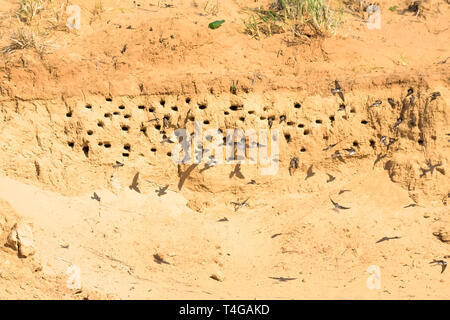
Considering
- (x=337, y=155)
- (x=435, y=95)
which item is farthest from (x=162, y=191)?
(x=435, y=95)

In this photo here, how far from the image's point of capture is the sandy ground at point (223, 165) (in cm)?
650

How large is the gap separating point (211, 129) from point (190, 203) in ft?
2.91

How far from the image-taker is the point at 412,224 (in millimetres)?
6910

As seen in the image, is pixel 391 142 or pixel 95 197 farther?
pixel 391 142

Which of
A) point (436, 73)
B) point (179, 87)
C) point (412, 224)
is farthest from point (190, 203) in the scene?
point (436, 73)

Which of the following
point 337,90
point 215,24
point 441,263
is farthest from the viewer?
point 215,24

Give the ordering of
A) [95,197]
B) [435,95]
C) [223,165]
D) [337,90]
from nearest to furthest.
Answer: [95,197], [435,95], [223,165], [337,90]

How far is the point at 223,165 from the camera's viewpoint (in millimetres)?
7484

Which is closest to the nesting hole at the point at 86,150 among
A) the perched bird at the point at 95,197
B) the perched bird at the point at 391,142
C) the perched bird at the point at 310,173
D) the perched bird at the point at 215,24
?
the perched bird at the point at 95,197

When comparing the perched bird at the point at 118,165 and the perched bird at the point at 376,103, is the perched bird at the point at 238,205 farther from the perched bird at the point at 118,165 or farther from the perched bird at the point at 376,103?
the perched bird at the point at 376,103

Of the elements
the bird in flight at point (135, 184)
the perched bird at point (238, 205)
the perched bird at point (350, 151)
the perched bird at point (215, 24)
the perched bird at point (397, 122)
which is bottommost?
the perched bird at point (238, 205)

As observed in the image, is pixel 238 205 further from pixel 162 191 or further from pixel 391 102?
pixel 391 102

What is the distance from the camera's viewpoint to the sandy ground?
650 cm

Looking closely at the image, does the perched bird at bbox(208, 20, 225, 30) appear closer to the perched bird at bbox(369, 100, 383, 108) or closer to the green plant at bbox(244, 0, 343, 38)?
the green plant at bbox(244, 0, 343, 38)
